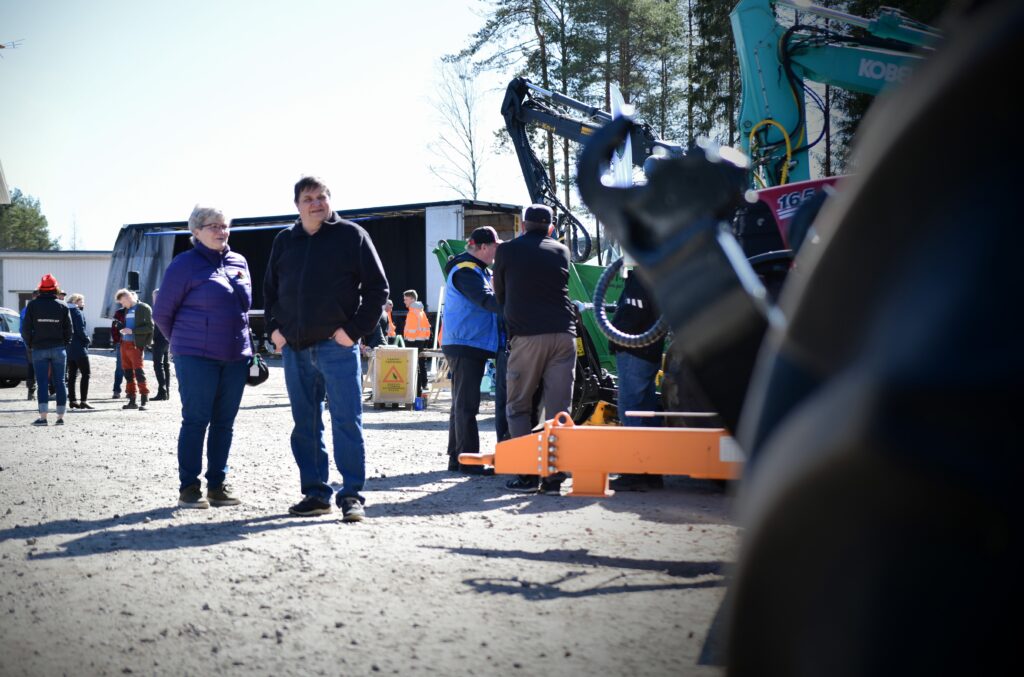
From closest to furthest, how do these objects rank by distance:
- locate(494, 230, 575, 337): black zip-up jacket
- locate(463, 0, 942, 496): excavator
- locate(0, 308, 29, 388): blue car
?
locate(463, 0, 942, 496): excavator, locate(494, 230, 575, 337): black zip-up jacket, locate(0, 308, 29, 388): blue car

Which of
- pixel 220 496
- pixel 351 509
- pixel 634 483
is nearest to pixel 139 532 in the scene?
pixel 220 496

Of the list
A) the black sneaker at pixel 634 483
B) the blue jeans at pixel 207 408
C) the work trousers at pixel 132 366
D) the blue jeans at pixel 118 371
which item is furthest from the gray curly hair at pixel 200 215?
the blue jeans at pixel 118 371

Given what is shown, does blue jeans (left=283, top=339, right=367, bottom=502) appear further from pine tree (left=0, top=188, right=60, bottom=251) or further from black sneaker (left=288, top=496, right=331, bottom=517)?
pine tree (left=0, top=188, right=60, bottom=251)

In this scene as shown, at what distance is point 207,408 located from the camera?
247 inches

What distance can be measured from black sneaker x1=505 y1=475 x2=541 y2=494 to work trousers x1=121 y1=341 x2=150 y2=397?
30.9 feet

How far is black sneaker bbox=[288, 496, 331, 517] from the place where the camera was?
5965mm

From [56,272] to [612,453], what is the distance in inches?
1990

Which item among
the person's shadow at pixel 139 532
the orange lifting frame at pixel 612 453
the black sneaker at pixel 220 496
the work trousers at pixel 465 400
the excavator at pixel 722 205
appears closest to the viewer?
the excavator at pixel 722 205

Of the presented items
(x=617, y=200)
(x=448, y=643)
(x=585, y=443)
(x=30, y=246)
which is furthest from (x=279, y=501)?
(x=30, y=246)

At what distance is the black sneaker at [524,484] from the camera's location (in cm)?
723

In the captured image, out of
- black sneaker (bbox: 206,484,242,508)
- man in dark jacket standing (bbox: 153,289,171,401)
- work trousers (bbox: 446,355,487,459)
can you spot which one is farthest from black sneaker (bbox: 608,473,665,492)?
man in dark jacket standing (bbox: 153,289,171,401)

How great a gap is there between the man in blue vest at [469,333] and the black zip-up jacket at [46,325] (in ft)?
22.5

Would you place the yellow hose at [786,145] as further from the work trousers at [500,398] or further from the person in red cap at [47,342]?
the person in red cap at [47,342]

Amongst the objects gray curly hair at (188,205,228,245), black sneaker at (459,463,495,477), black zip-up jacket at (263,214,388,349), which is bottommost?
black sneaker at (459,463,495,477)
